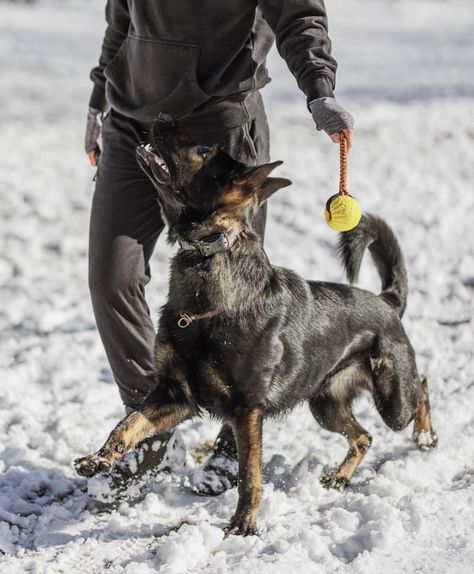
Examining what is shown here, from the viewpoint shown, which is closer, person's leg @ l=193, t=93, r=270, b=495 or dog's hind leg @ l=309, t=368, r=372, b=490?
person's leg @ l=193, t=93, r=270, b=495

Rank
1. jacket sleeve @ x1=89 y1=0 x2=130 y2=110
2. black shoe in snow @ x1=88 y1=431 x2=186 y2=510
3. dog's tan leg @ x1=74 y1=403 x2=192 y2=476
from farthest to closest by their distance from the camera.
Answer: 1. jacket sleeve @ x1=89 y1=0 x2=130 y2=110
2. black shoe in snow @ x1=88 y1=431 x2=186 y2=510
3. dog's tan leg @ x1=74 y1=403 x2=192 y2=476

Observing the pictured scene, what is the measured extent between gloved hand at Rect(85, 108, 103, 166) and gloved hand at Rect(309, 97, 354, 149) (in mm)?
1402

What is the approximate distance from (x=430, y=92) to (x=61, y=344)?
1019 centimetres

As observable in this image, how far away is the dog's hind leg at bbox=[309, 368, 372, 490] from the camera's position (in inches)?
157

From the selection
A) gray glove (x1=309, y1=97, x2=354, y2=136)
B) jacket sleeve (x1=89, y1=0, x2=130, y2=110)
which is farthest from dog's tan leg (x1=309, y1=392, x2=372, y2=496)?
jacket sleeve (x1=89, y1=0, x2=130, y2=110)

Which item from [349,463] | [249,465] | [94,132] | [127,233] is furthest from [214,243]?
[349,463]

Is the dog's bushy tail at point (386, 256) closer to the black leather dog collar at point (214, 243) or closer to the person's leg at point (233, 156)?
the person's leg at point (233, 156)

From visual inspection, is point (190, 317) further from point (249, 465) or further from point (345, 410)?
point (345, 410)

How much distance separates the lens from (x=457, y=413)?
14.6ft

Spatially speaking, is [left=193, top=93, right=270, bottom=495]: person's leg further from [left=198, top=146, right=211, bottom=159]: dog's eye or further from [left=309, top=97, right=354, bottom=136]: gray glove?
[left=309, top=97, right=354, bottom=136]: gray glove

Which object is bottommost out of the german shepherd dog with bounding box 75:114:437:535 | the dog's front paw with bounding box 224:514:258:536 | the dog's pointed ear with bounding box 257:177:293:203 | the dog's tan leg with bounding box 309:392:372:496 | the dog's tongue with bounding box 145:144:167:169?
the dog's front paw with bounding box 224:514:258:536

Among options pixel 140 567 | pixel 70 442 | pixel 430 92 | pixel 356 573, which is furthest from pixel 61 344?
pixel 430 92

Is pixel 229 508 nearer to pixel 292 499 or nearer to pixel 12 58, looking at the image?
pixel 292 499

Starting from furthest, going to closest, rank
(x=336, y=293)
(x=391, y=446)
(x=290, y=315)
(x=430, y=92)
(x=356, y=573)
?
1. (x=430, y=92)
2. (x=391, y=446)
3. (x=336, y=293)
4. (x=290, y=315)
5. (x=356, y=573)
